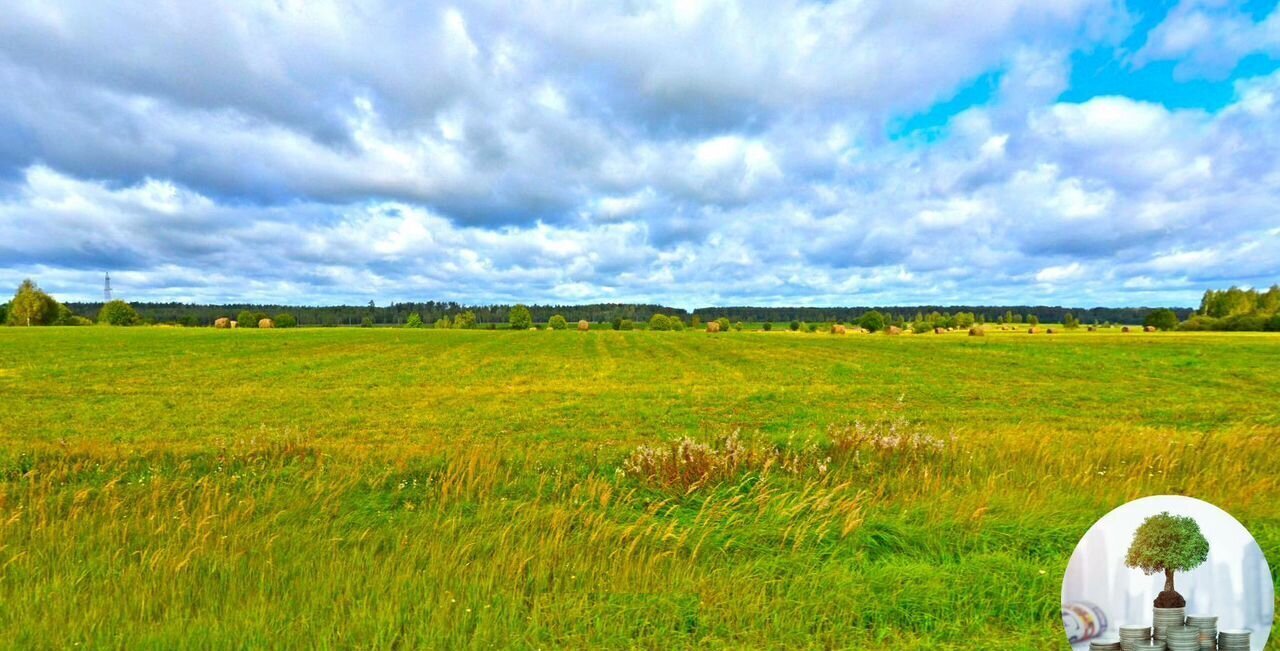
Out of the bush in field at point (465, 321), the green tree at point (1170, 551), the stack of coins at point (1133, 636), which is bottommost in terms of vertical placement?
the bush in field at point (465, 321)

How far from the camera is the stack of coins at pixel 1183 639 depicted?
2477 millimetres

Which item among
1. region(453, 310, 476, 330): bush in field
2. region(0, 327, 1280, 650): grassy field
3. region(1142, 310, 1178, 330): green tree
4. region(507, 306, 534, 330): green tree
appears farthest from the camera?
region(453, 310, 476, 330): bush in field

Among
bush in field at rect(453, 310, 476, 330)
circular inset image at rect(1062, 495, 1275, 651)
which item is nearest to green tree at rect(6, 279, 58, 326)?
bush in field at rect(453, 310, 476, 330)

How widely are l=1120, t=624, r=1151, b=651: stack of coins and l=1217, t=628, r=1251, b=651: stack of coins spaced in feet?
0.92

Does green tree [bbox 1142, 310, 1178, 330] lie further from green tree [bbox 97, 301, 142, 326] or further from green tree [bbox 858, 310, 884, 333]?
green tree [bbox 97, 301, 142, 326]

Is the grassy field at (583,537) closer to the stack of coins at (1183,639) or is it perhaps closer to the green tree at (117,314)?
the stack of coins at (1183,639)

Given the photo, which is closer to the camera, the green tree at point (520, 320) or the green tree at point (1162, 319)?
the green tree at point (1162, 319)

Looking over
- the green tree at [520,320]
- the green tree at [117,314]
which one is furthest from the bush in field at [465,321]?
the green tree at [117,314]

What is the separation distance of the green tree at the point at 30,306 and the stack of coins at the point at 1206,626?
194 meters

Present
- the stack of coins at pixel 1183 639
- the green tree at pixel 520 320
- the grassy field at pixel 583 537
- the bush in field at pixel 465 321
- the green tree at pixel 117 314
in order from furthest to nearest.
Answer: the bush in field at pixel 465 321
the green tree at pixel 117 314
the green tree at pixel 520 320
the grassy field at pixel 583 537
the stack of coins at pixel 1183 639

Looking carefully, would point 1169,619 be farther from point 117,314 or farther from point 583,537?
point 117,314

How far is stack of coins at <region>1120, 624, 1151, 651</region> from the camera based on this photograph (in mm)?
2555

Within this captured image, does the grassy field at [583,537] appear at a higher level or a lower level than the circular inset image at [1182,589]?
lower

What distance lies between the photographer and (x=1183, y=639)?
2482 mm
